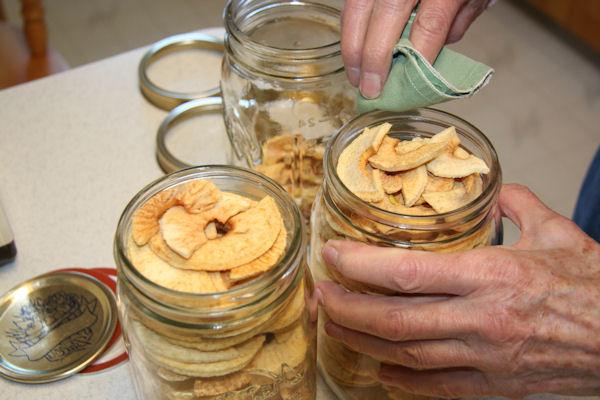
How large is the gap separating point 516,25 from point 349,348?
2140 mm

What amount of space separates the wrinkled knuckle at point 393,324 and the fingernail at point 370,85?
22 centimetres

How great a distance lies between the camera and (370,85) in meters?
0.62

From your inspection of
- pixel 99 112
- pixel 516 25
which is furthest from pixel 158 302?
pixel 516 25

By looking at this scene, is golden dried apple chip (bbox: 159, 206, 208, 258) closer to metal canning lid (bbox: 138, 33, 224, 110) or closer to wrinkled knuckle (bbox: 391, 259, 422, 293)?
wrinkled knuckle (bbox: 391, 259, 422, 293)

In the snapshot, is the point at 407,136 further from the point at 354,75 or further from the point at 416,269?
the point at 416,269

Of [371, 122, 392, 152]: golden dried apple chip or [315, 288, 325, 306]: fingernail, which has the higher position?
[371, 122, 392, 152]: golden dried apple chip

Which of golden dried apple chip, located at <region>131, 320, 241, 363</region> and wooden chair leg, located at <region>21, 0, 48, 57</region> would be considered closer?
golden dried apple chip, located at <region>131, 320, 241, 363</region>

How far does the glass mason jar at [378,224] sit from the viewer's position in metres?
0.52

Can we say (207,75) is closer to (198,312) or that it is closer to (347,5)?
(347,5)

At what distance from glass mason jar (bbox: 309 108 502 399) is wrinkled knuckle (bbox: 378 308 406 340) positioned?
0.03 metres

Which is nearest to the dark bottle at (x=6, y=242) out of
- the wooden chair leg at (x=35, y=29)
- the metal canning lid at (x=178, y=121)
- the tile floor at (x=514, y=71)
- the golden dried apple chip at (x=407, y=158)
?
the metal canning lid at (x=178, y=121)

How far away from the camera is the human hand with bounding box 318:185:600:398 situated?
0.50 metres

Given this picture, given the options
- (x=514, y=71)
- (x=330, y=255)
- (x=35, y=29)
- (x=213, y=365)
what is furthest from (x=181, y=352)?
(x=514, y=71)

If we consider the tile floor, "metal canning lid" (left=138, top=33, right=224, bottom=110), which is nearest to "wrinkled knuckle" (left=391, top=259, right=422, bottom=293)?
"metal canning lid" (left=138, top=33, right=224, bottom=110)
